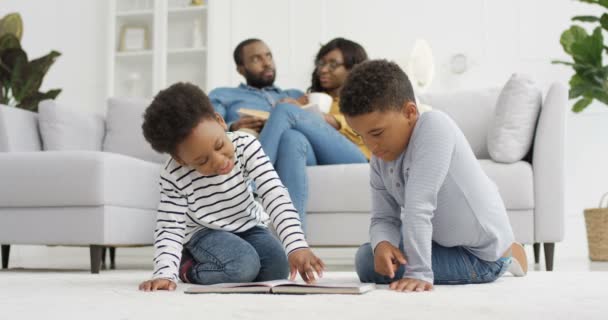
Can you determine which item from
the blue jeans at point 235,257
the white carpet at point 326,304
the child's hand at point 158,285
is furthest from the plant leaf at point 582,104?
the child's hand at point 158,285

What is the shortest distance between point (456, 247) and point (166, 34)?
387 cm

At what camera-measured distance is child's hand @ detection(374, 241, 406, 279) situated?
1436 mm

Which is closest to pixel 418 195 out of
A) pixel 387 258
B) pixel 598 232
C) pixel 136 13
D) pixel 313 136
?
pixel 387 258

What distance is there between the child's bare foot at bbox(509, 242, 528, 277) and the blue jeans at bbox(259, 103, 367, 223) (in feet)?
2.74

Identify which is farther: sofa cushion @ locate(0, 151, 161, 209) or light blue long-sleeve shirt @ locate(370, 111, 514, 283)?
sofa cushion @ locate(0, 151, 161, 209)

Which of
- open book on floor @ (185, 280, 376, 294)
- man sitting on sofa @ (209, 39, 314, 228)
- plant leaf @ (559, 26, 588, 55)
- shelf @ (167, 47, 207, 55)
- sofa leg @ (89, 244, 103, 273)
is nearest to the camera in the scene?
open book on floor @ (185, 280, 376, 294)

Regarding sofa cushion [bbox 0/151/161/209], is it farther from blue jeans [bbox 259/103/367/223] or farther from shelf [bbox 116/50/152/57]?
shelf [bbox 116/50/152/57]

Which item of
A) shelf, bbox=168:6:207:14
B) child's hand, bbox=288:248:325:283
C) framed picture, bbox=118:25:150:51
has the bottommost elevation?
child's hand, bbox=288:248:325:283

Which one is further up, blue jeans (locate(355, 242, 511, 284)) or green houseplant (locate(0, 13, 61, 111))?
green houseplant (locate(0, 13, 61, 111))

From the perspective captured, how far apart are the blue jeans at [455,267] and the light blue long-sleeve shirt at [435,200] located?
24 millimetres

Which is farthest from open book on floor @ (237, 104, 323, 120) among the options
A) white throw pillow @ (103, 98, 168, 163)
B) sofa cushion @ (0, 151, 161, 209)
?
white throw pillow @ (103, 98, 168, 163)

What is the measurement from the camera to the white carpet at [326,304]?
3.28ft

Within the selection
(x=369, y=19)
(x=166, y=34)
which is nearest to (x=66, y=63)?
(x=166, y=34)

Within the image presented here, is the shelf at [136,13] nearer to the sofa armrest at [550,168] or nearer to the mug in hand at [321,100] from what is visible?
the mug in hand at [321,100]
